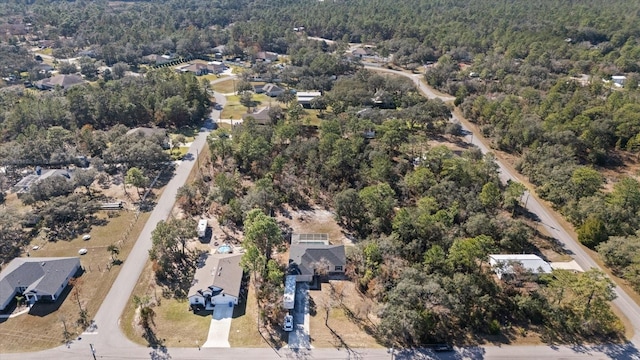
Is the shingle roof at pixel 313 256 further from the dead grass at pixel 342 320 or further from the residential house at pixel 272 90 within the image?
the residential house at pixel 272 90

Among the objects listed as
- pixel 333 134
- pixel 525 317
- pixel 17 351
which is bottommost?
pixel 17 351

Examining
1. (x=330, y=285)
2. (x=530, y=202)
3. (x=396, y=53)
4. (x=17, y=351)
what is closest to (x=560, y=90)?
(x=530, y=202)

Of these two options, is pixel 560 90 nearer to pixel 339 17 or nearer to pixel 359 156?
pixel 359 156

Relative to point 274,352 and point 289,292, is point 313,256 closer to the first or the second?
point 289,292

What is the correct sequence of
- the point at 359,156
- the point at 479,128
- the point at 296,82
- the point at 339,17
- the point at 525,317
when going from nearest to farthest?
the point at 525,317
the point at 359,156
the point at 479,128
the point at 296,82
the point at 339,17

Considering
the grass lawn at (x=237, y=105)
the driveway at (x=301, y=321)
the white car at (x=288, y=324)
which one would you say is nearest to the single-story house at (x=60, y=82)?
the grass lawn at (x=237, y=105)

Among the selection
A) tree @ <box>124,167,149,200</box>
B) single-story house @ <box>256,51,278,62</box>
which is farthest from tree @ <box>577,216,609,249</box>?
single-story house @ <box>256,51,278,62</box>
